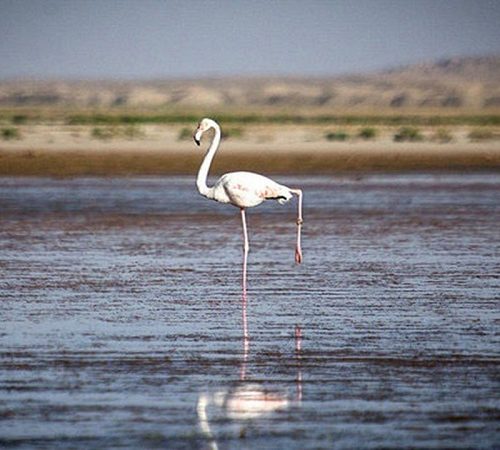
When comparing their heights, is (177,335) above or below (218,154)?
below

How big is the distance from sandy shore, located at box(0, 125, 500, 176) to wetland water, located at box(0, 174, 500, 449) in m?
15.0

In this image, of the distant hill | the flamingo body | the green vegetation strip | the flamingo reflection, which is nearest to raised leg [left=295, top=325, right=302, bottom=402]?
the flamingo reflection

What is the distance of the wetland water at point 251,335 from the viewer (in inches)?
325

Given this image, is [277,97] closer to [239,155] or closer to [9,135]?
[9,135]

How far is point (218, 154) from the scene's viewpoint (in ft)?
141

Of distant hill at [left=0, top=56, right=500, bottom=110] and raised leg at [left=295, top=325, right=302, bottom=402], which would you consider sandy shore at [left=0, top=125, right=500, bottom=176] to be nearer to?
raised leg at [left=295, top=325, right=302, bottom=402]

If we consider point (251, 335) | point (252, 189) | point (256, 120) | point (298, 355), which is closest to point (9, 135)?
point (256, 120)

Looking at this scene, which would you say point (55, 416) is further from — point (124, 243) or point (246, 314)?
point (124, 243)

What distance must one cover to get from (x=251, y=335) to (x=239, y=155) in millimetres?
31452

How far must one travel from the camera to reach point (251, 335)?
11.3m

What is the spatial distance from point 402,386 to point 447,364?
803 millimetres

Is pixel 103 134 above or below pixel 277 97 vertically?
below

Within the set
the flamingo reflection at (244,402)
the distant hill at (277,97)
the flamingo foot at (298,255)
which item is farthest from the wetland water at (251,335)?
the distant hill at (277,97)

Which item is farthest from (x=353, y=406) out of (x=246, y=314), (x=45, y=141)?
(x=45, y=141)
